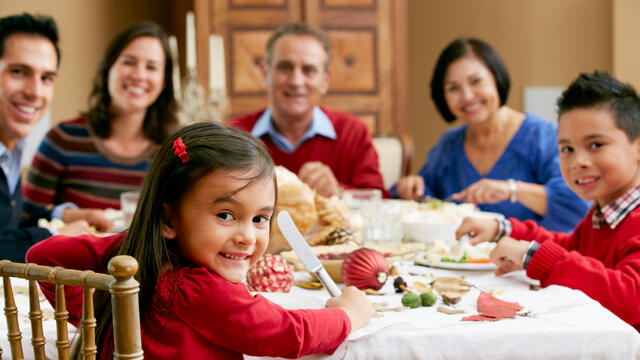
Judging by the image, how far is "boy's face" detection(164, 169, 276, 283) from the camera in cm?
85

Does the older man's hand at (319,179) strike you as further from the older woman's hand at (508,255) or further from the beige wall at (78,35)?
the beige wall at (78,35)

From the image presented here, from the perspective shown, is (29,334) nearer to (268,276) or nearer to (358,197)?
(268,276)

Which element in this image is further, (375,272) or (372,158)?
(372,158)

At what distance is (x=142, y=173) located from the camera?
2318mm

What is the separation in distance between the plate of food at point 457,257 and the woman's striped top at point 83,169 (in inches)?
49.0

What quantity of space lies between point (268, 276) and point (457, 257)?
17.4 inches

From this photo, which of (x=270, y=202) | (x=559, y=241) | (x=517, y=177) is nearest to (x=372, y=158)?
(x=517, y=177)

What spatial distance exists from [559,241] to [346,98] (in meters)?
2.54

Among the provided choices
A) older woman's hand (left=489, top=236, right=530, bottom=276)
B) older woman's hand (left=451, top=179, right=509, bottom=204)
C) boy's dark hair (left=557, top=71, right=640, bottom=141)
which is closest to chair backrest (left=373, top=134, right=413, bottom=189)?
older woman's hand (left=451, top=179, right=509, bottom=204)

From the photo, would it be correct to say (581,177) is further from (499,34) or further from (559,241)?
(499,34)

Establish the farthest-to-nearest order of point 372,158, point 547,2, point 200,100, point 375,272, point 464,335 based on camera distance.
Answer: point 547,2
point 200,100
point 372,158
point 375,272
point 464,335

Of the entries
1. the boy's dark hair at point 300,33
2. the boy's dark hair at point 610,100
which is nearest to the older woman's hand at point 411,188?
the boy's dark hair at point 300,33

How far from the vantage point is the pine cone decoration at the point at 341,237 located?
144cm

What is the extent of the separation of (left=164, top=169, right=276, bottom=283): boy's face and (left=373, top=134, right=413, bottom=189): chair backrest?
2233 millimetres
